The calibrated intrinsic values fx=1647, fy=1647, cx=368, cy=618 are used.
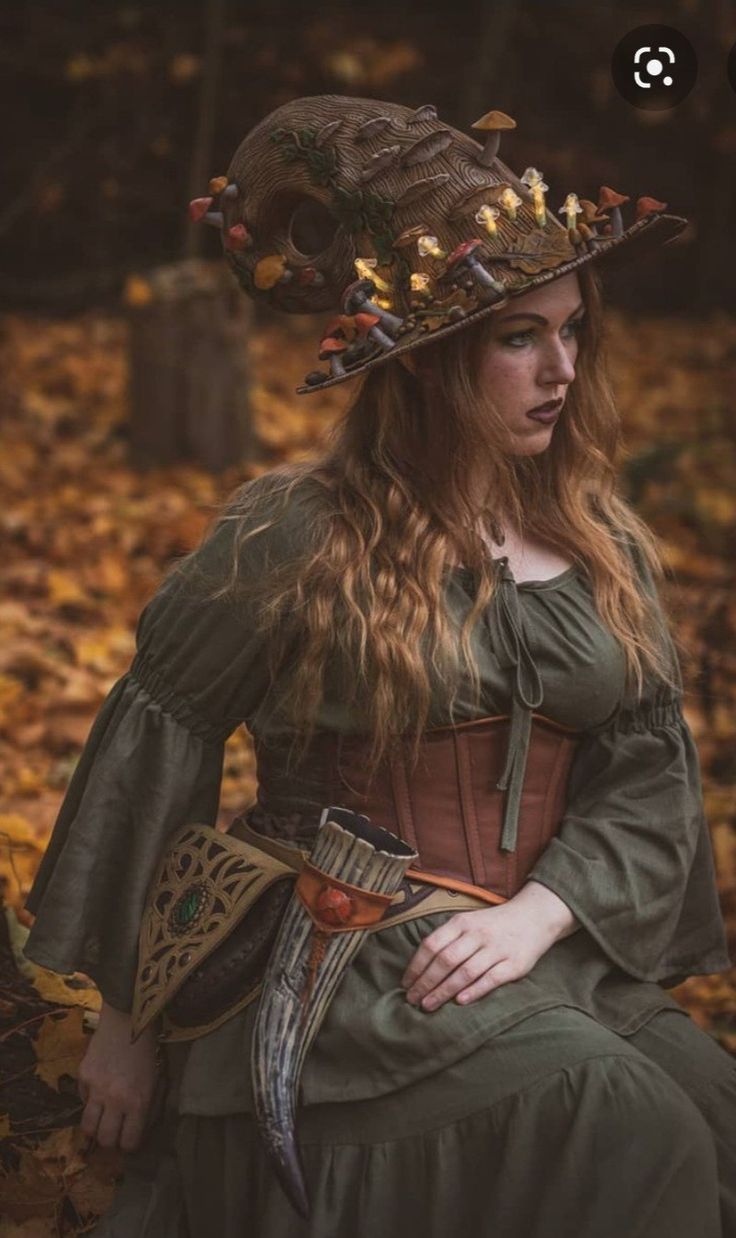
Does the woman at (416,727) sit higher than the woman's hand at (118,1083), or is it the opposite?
the woman at (416,727)

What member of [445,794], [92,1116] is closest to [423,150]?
[445,794]

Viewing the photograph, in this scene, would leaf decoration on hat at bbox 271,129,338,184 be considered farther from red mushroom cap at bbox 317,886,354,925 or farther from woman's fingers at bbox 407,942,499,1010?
woman's fingers at bbox 407,942,499,1010

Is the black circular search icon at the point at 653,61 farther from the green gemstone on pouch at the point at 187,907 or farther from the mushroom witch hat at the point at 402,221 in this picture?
the green gemstone on pouch at the point at 187,907

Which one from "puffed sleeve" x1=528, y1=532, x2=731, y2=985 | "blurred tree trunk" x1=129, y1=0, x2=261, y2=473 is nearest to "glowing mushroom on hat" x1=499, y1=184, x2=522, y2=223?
"puffed sleeve" x1=528, y1=532, x2=731, y2=985

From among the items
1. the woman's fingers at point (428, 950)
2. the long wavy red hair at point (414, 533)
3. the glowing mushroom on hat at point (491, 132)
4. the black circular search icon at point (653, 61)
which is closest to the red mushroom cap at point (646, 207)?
the long wavy red hair at point (414, 533)

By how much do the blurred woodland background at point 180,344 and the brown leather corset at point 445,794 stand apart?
1.62 ft

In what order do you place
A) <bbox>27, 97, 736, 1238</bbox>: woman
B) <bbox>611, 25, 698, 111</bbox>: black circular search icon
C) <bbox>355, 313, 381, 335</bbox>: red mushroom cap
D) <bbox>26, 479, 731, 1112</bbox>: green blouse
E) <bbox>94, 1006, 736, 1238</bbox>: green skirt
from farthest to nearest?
<bbox>611, 25, 698, 111</bbox>: black circular search icon < <bbox>26, 479, 731, 1112</bbox>: green blouse < <bbox>355, 313, 381, 335</bbox>: red mushroom cap < <bbox>27, 97, 736, 1238</bbox>: woman < <bbox>94, 1006, 736, 1238</bbox>: green skirt

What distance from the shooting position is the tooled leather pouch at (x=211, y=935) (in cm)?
237

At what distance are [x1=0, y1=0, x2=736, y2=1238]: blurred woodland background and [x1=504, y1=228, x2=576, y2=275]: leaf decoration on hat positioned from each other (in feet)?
2.59

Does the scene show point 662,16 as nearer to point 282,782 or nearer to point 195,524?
point 195,524

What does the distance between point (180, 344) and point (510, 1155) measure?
16.0 feet

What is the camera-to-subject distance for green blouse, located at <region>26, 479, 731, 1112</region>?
2.42 meters

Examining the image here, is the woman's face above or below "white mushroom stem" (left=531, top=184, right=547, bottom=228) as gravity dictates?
below

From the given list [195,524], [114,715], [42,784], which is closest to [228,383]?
[195,524]
